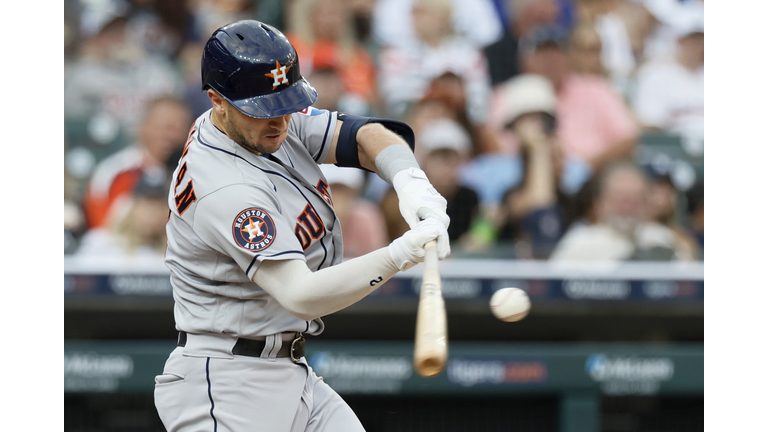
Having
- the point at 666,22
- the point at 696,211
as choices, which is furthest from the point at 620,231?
the point at 666,22

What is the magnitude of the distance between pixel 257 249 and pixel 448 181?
2.85 metres

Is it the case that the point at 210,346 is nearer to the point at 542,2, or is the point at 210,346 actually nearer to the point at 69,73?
the point at 69,73

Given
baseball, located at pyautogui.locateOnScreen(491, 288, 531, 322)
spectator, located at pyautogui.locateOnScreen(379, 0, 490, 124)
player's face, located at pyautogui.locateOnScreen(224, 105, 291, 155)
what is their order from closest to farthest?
player's face, located at pyautogui.locateOnScreen(224, 105, 291, 155) → baseball, located at pyautogui.locateOnScreen(491, 288, 531, 322) → spectator, located at pyautogui.locateOnScreen(379, 0, 490, 124)

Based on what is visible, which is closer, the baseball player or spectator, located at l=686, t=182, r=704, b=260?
the baseball player

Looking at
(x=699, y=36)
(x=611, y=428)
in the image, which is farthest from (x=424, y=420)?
(x=699, y=36)

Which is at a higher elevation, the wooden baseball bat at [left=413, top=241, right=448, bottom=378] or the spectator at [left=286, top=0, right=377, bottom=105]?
the spectator at [left=286, top=0, right=377, bottom=105]

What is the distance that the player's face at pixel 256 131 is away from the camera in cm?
204

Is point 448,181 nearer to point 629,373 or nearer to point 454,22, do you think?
point 454,22

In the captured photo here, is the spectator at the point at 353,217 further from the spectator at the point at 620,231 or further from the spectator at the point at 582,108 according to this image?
the spectator at the point at 582,108

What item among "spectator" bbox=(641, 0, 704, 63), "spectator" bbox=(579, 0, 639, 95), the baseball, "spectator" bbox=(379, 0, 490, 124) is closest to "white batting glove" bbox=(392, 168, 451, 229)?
the baseball

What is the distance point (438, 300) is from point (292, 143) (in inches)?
27.1

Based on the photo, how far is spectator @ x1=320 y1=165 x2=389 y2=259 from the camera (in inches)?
176

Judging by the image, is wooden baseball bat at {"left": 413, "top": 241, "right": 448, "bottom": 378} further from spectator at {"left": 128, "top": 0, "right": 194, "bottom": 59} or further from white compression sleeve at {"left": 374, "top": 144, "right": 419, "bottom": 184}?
spectator at {"left": 128, "top": 0, "right": 194, "bottom": 59}

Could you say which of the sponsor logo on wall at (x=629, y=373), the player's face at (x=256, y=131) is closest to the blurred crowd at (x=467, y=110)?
the sponsor logo on wall at (x=629, y=373)
